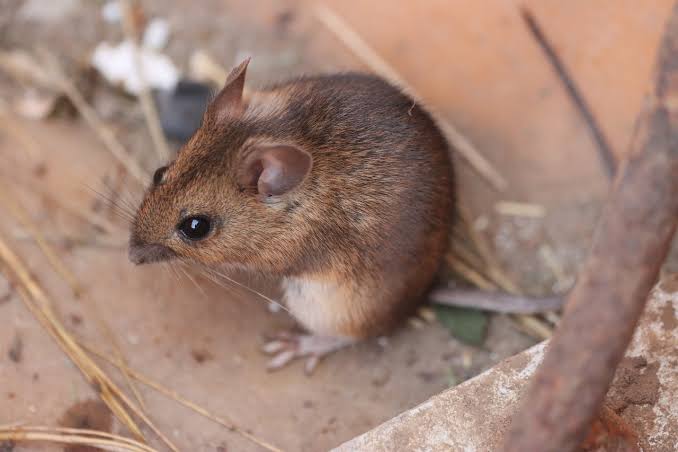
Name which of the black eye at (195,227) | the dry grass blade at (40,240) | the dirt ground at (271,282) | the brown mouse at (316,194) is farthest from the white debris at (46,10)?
the black eye at (195,227)

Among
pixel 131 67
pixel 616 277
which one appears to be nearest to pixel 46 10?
pixel 131 67

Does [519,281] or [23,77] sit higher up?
[23,77]

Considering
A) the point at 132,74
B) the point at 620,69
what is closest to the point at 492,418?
the point at 620,69

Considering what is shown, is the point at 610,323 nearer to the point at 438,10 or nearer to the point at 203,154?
the point at 203,154

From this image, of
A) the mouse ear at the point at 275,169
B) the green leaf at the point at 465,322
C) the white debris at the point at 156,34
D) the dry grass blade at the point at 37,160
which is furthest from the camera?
the white debris at the point at 156,34

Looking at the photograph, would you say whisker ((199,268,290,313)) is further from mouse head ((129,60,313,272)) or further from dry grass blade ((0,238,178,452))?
dry grass blade ((0,238,178,452))

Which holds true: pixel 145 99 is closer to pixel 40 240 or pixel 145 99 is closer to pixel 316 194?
pixel 40 240

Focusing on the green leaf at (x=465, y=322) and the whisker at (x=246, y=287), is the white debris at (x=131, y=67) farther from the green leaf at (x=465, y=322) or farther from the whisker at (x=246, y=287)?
the green leaf at (x=465, y=322)

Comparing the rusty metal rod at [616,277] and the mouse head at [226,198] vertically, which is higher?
the mouse head at [226,198]
